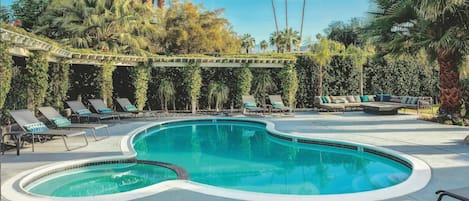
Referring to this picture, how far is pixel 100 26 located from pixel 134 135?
37.9 ft

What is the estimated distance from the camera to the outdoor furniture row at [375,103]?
14.5 meters

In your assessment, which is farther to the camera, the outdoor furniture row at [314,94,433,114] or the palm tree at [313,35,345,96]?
the palm tree at [313,35,345,96]

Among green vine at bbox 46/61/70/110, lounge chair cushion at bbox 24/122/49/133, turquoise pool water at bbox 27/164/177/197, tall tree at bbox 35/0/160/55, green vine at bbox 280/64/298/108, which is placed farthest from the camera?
tall tree at bbox 35/0/160/55

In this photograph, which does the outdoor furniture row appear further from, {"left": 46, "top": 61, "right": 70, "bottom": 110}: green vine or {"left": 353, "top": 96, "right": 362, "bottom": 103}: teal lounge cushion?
{"left": 46, "top": 61, "right": 70, "bottom": 110}: green vine

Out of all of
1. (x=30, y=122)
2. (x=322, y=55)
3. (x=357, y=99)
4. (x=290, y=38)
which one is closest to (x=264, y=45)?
(x=290, y=38)

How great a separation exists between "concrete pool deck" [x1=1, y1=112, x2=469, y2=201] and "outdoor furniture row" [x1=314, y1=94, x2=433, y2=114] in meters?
1.72

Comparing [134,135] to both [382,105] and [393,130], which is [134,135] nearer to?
[393,130]

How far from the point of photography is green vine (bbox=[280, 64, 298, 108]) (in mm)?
16688

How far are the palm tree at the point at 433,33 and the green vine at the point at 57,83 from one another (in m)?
10.7

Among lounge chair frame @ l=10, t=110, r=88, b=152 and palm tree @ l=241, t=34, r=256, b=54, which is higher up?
palm tree @ l=241, t=34, r=256, b=54

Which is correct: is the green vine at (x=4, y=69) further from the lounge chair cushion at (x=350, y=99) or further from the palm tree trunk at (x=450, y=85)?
the lounge chair cushion at (x=350, y=99)

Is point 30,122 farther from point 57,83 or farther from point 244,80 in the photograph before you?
point 244,80

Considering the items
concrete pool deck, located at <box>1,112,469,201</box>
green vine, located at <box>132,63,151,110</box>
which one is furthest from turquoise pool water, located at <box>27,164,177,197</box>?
green vine, located at <box>132,63,151,110</box>

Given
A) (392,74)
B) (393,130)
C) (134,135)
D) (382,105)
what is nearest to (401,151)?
(393,130)
